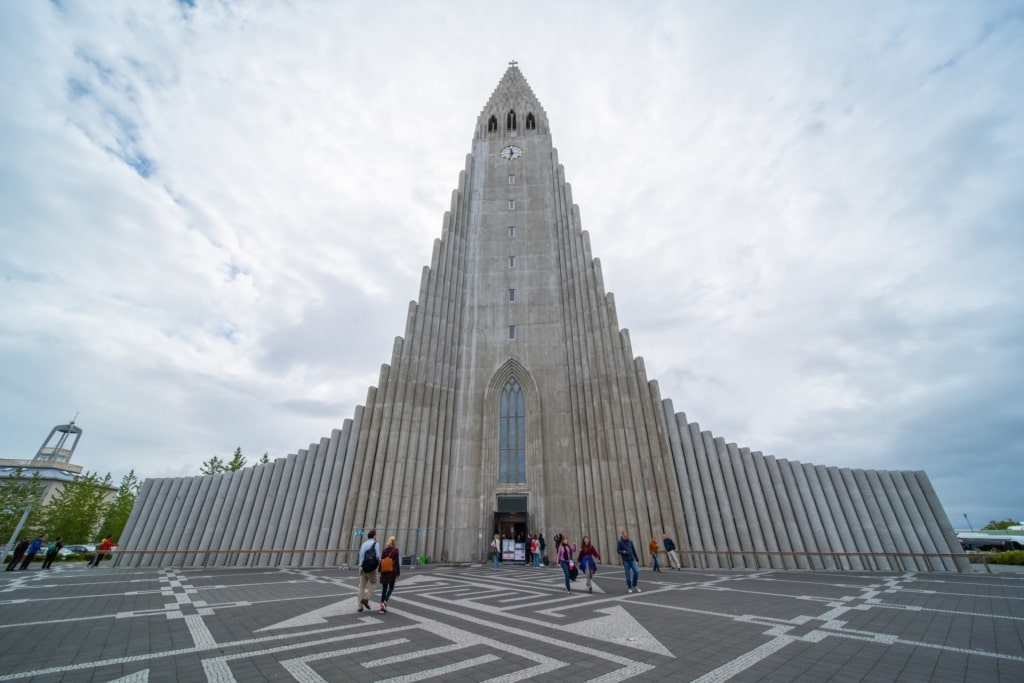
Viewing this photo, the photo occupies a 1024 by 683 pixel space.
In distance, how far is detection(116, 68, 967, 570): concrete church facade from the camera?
21344mm

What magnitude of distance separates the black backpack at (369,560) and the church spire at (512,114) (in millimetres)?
35594

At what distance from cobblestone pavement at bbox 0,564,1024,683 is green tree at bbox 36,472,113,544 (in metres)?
35.6

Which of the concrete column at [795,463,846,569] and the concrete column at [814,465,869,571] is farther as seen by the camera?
the concrete column at [795,463,846,569]

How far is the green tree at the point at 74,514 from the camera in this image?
119 ft

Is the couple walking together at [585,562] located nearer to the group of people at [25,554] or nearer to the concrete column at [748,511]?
the concrete column at [748,511]

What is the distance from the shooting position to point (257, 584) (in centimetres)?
1419

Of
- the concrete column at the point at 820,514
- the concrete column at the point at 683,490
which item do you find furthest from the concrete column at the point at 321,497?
the concrete column at the point at 820,514

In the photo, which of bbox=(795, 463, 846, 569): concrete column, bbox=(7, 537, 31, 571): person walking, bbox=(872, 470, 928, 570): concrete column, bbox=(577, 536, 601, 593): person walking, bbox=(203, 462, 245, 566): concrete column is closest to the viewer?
bbox=(577, 536, 601, 593): person walking

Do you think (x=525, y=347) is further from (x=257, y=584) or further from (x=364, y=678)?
(x=364, y=678)

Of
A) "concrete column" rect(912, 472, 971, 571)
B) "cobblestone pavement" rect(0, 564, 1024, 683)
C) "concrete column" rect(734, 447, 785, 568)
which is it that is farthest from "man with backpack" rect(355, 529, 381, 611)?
"concrete column" rect(912, 472, 971, 571)

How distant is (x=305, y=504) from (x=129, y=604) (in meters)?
14.2

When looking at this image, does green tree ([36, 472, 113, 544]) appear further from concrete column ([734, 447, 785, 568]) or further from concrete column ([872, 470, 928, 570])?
concrete column ([872, 470, 928, 570])

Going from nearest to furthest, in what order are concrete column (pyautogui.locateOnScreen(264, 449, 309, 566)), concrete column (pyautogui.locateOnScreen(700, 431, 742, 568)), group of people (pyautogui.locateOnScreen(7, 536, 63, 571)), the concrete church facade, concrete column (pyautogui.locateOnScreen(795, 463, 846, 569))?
group of people (pyautogui.locateOnScreen(7, 536, 63, 571)), concrete column (pyautogui.locateOnScreen(795, 463, 846, 569)), concrete column (pyautogui.locateOnScreen(700, 431, 742, 568)), the concrete church facade, concrete column (pyautogui.locateOnScreen(264, 449, 309, 566))

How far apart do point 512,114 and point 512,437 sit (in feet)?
97.9
